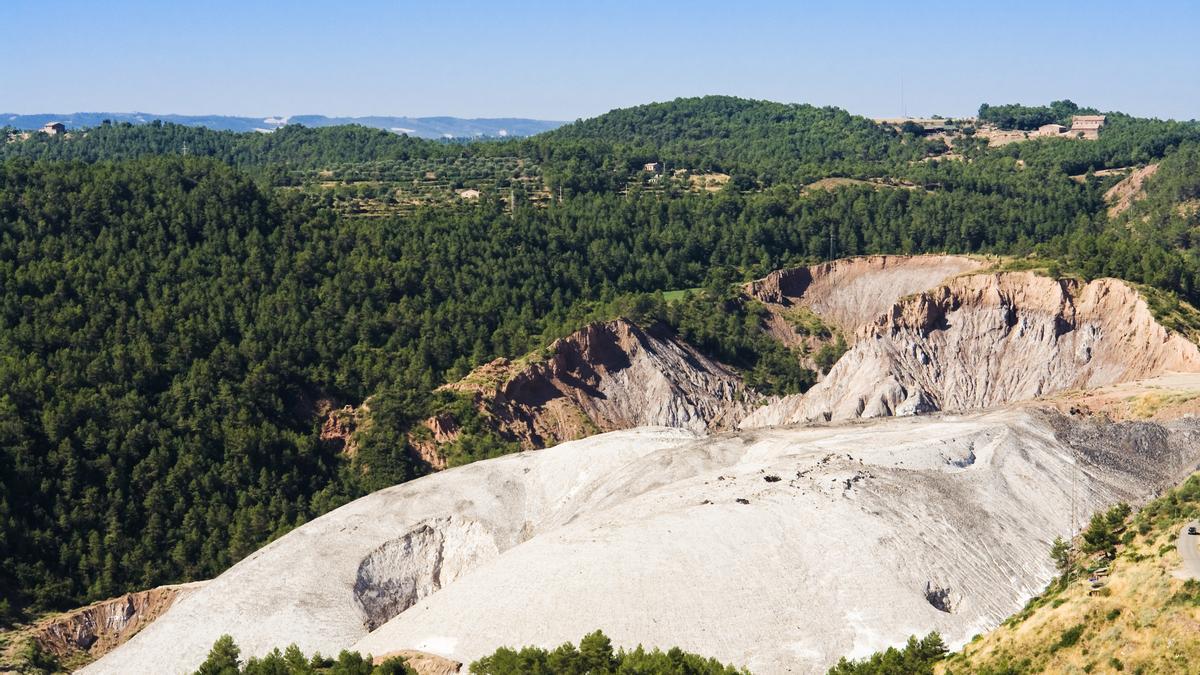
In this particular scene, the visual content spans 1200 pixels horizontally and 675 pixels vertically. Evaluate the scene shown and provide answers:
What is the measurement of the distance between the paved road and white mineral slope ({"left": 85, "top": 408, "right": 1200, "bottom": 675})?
32.8 feet

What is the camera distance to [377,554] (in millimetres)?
64500

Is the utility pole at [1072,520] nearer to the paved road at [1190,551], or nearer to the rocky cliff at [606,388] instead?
the paved road at [1190,551]

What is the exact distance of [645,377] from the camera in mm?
103188

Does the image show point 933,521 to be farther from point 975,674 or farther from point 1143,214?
point 1143,214

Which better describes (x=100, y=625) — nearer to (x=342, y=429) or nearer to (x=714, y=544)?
(x=342, y=429)

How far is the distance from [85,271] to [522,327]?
118ft

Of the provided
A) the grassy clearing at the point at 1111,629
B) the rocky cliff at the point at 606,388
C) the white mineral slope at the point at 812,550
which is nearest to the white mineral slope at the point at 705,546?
the white mineral slope at the point at 812,550

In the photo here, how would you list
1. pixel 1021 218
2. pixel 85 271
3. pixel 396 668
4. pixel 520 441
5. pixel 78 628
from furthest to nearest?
1. pixel 1021 218
2. pixel 85 271
3. pixel 520 441
4. pixel 78 628
5. pixel 396 668

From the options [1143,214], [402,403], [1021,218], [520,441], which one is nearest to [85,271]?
[402,403]

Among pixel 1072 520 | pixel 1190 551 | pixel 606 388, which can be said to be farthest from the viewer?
pixel 606 388

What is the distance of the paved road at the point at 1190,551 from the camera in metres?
41.9

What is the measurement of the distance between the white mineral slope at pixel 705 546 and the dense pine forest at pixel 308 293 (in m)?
17.1

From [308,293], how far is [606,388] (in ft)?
94.2

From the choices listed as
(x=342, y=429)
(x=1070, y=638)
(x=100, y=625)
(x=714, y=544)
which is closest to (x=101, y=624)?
(x=100, y=625)
